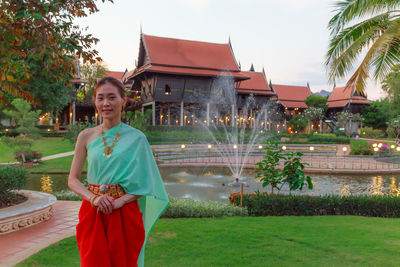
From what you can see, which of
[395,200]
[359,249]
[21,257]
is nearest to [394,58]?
[395,200]

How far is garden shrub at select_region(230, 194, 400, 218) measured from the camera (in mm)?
7188

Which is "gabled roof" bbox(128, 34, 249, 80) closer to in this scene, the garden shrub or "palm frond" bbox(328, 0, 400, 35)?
"palm frond" bbox(328, 0, 400, 35)

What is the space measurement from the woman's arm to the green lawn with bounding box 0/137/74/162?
1788 centimetres

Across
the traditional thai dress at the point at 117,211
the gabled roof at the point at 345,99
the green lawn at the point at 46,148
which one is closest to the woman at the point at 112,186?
the traditional thai dress at the point at 117,211

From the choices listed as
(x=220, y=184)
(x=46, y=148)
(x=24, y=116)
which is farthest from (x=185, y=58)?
(x=220, y=184)

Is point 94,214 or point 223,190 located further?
point 223,190

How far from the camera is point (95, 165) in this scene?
219cm

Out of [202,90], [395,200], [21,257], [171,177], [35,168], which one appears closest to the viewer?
[21,257]

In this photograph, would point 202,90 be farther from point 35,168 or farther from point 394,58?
point 394,58

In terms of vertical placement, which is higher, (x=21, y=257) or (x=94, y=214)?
(x=94, y=214)

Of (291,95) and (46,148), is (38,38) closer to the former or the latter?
(46,148)

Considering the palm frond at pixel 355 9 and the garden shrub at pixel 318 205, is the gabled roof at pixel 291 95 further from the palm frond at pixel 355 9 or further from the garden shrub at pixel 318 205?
the garden shrub at pixel 318 205

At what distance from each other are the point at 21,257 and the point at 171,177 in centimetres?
931

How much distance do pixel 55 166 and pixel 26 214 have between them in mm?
10997
